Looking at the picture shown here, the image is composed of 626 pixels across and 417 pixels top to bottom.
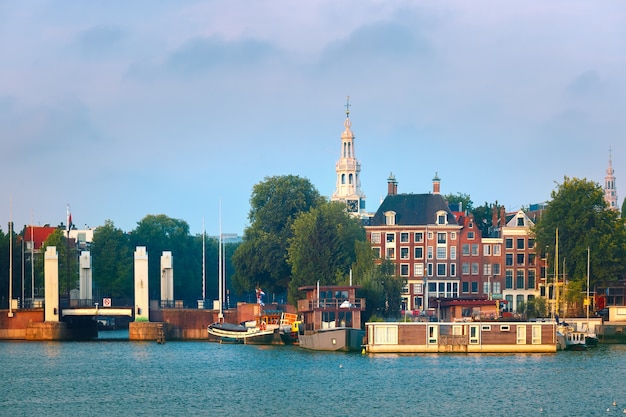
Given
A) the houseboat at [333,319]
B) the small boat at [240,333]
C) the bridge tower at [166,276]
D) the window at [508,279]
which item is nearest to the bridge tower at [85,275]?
the bridge tower at [166,276]

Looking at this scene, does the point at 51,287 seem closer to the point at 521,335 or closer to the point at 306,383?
the point at 521,335

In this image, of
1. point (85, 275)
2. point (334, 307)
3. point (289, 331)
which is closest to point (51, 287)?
point (85, 275)

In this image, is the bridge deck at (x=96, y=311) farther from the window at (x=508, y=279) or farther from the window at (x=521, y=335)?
the window at (x=508, y=279)

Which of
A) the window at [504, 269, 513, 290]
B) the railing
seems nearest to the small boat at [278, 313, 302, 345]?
the railing

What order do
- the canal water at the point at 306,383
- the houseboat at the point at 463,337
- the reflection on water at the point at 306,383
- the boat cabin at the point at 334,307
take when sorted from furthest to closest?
the boat cabin at the point at 334,307 → the houseboat at the point at 463,337 → the reflection on water at the point at 306,383 → the canal water at the point at 306,383

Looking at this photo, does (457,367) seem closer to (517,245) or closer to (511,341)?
(511,341)

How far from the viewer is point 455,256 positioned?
6845 inches

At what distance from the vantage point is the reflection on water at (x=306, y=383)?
86.0 metres

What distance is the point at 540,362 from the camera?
112000mm

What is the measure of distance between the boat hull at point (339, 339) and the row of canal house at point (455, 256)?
4931 centimetres

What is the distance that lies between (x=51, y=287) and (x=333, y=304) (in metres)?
32.0

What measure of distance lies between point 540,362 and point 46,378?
35.7 meters

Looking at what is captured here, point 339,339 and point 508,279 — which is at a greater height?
point 508,279

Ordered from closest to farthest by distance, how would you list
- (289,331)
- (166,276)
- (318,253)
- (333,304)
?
(333,304)
(289,331)
(318,253)
(166,276)
